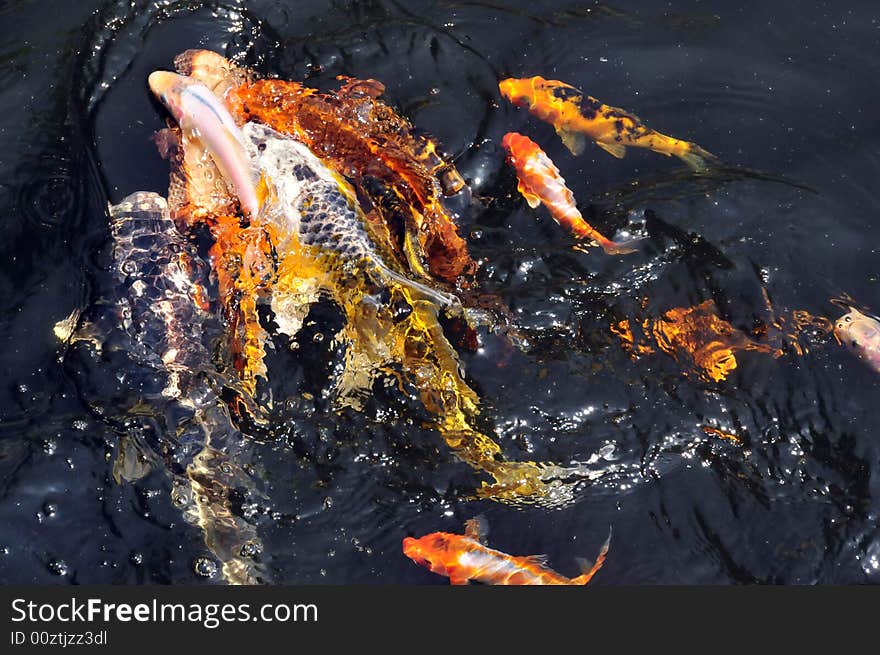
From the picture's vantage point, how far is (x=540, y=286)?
19.7 ft

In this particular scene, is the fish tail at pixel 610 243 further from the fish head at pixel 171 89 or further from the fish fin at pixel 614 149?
the fish head at pixel 171 89

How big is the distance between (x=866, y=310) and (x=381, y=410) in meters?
3.33

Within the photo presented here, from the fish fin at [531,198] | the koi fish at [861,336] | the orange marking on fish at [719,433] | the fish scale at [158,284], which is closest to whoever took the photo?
the orange marking on fish at [719,433]

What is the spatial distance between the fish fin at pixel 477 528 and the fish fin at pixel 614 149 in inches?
117

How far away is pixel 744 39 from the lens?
23.6 ft

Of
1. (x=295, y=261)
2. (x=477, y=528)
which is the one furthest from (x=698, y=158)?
(x=477, y=528)

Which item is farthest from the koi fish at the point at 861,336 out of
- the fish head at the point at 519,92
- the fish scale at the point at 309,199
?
the fish scale at the point at 309,199

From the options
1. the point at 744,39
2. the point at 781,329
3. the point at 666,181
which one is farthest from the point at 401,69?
the point at 781,329

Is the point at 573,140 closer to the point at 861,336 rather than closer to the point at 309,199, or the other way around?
the point at 309,199

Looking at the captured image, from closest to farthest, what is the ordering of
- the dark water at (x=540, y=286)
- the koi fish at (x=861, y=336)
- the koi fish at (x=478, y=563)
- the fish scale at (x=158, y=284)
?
1. the koi fish at (x=478, y=563)
2. the dark water at (x=540, y=286)
3. the koi fish at (x=861, y=336)
4. the fish scale at (x=158, y=284)

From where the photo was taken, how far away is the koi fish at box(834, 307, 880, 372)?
18.8 feet

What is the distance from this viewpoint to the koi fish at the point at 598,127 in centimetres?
666

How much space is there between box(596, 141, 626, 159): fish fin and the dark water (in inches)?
2.1

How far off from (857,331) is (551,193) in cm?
223
